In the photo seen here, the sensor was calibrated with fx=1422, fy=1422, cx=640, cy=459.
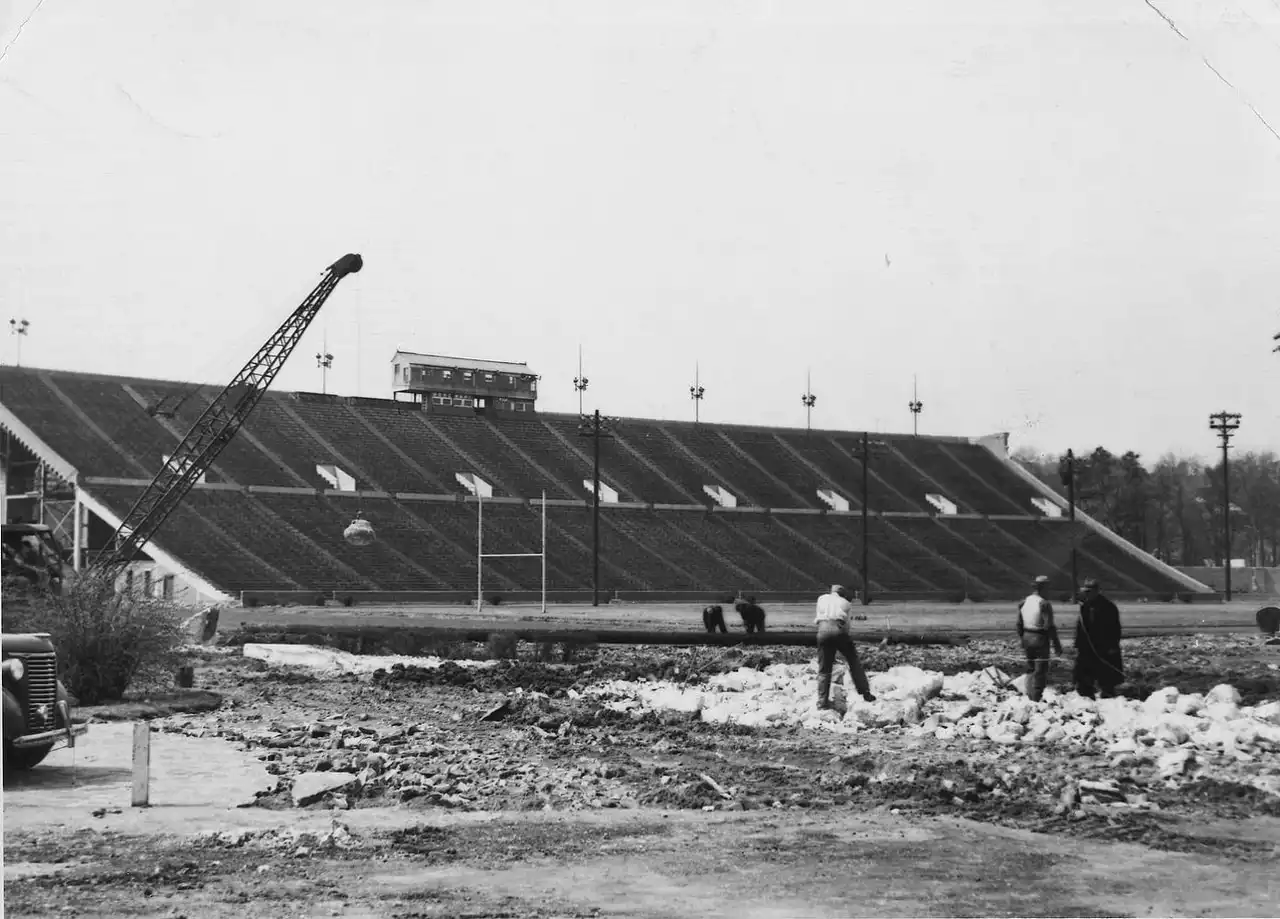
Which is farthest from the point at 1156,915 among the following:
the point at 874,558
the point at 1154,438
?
the point at 874,558

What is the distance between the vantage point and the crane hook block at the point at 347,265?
60.6 metres

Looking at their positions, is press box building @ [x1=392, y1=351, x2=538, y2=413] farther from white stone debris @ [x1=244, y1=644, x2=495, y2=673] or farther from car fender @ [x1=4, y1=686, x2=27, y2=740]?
car fender @ [x1=4, y1=686, x2=27, y2=740]

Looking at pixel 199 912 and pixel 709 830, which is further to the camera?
pixel 709 830

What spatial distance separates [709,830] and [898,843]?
1579 mm

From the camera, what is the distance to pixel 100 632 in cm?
2209

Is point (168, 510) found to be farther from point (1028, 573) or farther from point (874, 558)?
point (1028, 573)

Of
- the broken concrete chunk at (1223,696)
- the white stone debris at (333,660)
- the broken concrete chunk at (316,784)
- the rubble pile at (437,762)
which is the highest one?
the broken concrete chunk at (1223,696)

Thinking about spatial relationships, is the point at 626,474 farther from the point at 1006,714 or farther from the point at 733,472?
the point at 1006,714

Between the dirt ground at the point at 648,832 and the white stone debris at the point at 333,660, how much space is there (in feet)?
37.5

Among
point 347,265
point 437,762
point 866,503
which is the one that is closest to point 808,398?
point 866,503

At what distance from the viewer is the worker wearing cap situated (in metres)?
18.2

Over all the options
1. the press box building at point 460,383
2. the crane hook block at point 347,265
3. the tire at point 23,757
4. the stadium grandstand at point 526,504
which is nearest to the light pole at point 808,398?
the stadium grandstand at point 526,504

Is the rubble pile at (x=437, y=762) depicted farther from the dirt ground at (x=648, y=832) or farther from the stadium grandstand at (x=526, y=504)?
the stadium grandstand at (x=526, y=504)

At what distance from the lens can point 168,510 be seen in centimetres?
6556
